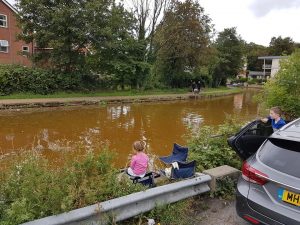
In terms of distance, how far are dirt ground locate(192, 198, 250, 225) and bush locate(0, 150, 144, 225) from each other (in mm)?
986

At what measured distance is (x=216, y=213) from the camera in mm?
4336

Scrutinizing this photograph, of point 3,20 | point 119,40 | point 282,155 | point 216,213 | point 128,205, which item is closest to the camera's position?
point 282,155

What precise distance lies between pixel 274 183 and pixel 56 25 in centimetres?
2139

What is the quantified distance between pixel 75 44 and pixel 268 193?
22417mm

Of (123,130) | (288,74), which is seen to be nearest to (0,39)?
(123,130)

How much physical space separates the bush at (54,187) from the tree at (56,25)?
19.4m

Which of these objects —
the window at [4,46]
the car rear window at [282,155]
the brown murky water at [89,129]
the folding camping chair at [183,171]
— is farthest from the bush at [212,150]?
the window at [4,46]

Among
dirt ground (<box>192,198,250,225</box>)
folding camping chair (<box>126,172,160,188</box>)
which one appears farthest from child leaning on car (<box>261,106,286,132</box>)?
folding camping chair (<box>126,172,160,188</box>)

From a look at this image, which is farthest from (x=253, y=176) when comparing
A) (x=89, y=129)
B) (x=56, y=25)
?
(x=56, y=25)

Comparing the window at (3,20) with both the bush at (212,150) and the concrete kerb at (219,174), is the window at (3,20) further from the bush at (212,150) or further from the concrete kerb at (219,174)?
the concrete kerb at (219,174)

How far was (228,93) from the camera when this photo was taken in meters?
39.6

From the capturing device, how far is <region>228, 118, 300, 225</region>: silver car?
3.09m

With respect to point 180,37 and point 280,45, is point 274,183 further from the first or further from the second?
point 280,45

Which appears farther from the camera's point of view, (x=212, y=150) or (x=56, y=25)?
(x=56, y=25)
